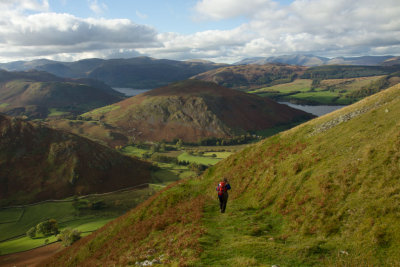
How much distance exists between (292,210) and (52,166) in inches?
4857

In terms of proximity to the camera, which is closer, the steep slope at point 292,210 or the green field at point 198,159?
the steep slope at point 292,210

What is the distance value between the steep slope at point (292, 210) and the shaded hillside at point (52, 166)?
8645 cm

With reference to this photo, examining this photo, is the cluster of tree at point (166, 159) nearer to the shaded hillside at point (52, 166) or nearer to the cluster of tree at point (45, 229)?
the shaded hillside at point (52, 166)

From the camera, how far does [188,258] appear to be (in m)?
15.9

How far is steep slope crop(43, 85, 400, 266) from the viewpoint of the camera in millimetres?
15203

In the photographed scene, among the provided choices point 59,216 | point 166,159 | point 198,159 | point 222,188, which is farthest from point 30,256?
point 198,159

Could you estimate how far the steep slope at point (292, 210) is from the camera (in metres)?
15.2

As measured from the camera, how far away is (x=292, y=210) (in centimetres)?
2155

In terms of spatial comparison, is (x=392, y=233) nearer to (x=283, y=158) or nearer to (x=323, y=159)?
(x=323, y=159)

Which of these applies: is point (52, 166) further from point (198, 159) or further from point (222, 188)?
point (222, 188)

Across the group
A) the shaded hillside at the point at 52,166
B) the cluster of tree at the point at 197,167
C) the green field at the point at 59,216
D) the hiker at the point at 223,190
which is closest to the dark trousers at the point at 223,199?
the hiker at the point at 223,190

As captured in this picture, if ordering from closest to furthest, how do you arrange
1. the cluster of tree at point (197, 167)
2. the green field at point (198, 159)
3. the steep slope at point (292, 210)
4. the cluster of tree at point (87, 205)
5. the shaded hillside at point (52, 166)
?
1. the steep slope at point (292, 210)
2. the cluster of tree at point (87, 205)
3. the shaded hillside at point (52, 166)
4. the cluster of tree at point (197, 167)
5. the green field at point (198, 159)

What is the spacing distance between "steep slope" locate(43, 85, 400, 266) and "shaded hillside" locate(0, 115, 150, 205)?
86.5 metres

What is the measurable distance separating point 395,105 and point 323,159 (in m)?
12.3
